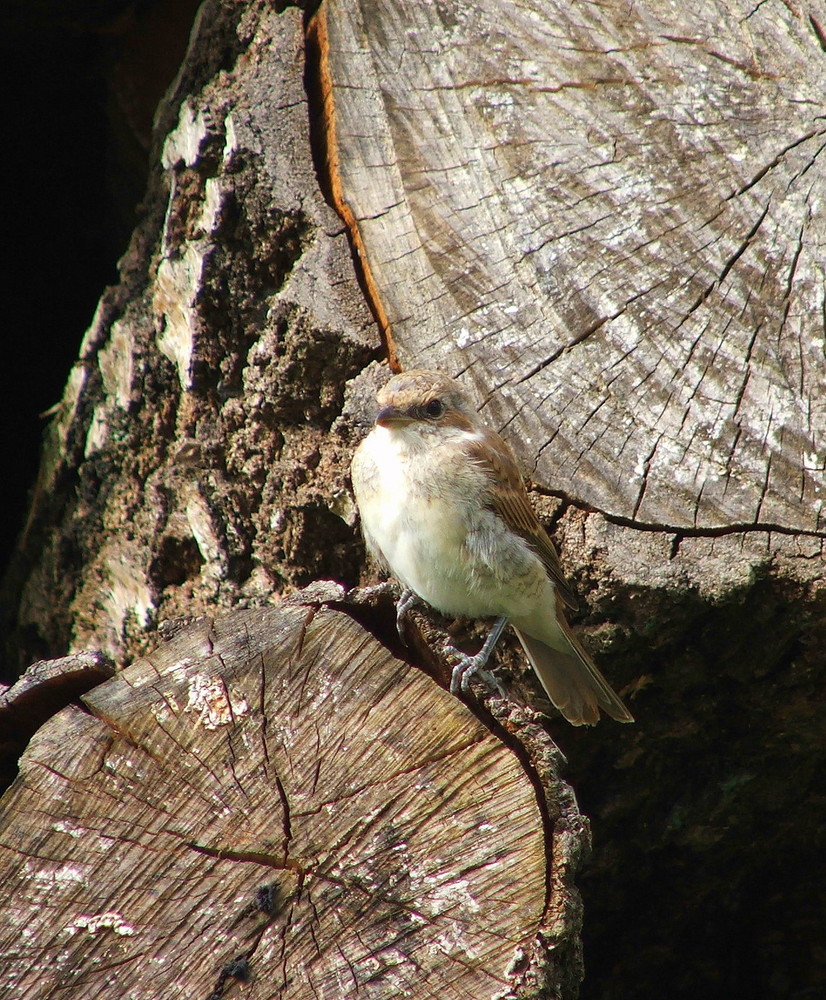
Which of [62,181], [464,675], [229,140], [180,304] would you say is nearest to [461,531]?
[464,675]

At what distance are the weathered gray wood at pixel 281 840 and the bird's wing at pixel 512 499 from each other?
0.89 meters

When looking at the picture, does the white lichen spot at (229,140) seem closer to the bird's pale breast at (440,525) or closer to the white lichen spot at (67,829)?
the bird's pale breast at (440,525)

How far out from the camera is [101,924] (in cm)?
227

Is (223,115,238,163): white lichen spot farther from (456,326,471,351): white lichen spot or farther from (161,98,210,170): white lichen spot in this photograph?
(456,326,471,351): white lichen spot

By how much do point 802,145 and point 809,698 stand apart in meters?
1.96

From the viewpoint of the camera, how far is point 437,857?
90.4 inches

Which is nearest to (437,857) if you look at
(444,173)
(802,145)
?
(444,173)

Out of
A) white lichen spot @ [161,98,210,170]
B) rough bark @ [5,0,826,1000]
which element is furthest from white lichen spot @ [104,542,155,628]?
white lichen spot @ [161,98,210,170]

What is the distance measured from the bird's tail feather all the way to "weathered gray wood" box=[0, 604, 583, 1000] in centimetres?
98

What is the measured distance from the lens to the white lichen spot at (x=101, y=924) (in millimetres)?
2260

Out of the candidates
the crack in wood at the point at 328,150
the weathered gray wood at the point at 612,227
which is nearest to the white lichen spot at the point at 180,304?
the crack in wood at the point at 328,150

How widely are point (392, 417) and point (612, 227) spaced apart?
1033 millimetres

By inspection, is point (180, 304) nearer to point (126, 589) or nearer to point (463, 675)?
point (126, 589)

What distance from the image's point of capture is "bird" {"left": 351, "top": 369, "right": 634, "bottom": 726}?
3.36m
